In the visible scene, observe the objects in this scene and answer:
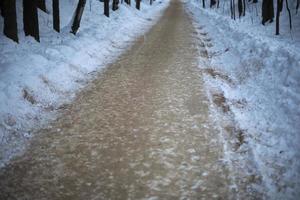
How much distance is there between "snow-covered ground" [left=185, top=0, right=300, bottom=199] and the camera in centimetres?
571

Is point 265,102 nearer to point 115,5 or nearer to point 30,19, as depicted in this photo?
point 30,19

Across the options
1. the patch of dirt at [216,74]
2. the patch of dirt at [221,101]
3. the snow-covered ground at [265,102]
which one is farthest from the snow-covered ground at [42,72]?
the snow-covered ground at [265,102]

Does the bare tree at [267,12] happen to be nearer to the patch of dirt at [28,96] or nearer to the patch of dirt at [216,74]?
the patch of dirt at [216,74]

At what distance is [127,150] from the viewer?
647 centimetres

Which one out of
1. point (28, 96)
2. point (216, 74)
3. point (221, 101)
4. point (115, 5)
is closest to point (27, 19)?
point (28, 96)

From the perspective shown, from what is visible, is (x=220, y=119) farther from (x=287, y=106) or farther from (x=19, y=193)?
(x=19, y=193)

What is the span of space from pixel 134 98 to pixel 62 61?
339cm

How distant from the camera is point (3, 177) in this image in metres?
5.56

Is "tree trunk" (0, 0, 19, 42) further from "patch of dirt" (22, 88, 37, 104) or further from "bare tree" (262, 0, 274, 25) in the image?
"bare tree" (262, 0, 274, 25)

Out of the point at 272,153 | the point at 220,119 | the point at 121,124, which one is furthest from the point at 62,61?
the point at 272,153

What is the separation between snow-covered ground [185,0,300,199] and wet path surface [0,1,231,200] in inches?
26.5

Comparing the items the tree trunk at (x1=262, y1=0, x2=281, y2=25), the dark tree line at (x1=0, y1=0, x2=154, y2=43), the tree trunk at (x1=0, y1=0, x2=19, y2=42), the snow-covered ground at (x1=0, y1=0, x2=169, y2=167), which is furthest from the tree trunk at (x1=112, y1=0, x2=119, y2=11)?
the tree trunk at (x1=0, y1=0, x2=19, y2=42)

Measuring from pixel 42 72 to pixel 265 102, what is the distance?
597cm

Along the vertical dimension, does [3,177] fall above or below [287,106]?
below
